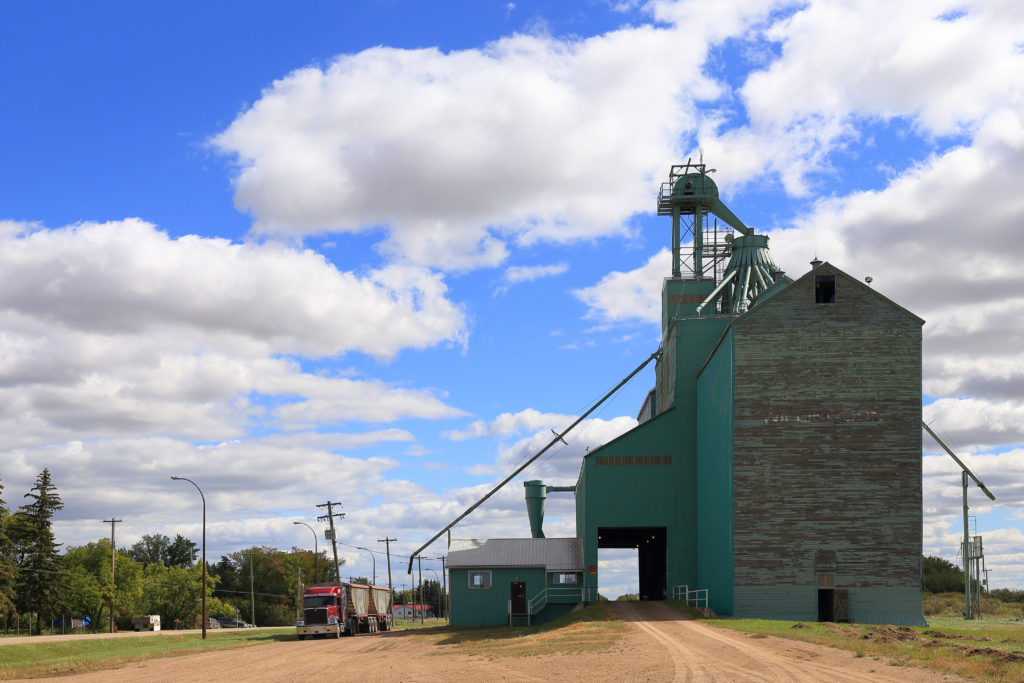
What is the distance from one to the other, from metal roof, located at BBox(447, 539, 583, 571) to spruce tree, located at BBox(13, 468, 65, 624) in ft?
137

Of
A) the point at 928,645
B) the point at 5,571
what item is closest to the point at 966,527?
the point at 928,645

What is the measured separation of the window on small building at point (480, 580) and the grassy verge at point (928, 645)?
63.2 feet

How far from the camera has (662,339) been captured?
71750mm

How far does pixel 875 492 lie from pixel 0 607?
197 ft

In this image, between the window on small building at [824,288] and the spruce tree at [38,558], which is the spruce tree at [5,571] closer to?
the spruce tree at [38,558]

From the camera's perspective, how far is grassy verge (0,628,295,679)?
36.7 m

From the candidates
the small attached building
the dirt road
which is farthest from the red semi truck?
the dirt road

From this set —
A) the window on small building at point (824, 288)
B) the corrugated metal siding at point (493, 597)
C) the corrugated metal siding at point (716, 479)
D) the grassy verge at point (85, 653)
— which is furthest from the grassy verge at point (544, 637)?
the window on small building at point (824, 288)

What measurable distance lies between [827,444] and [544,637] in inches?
680

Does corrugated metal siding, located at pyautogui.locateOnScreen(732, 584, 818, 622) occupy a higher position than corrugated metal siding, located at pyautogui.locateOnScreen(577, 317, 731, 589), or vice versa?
corrugated metal siding, located at pyautogui.locateOnScreen(577, 317, 731, 589)

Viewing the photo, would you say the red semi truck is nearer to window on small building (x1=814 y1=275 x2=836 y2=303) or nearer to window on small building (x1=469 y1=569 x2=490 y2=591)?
window on small building (x1=469 y1=569 x2=490 y2=591)

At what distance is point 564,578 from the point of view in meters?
57.1

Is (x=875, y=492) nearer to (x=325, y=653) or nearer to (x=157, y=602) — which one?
(x=325, y=653)

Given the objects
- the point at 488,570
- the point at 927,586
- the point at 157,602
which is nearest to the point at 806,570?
the point at 488,570
